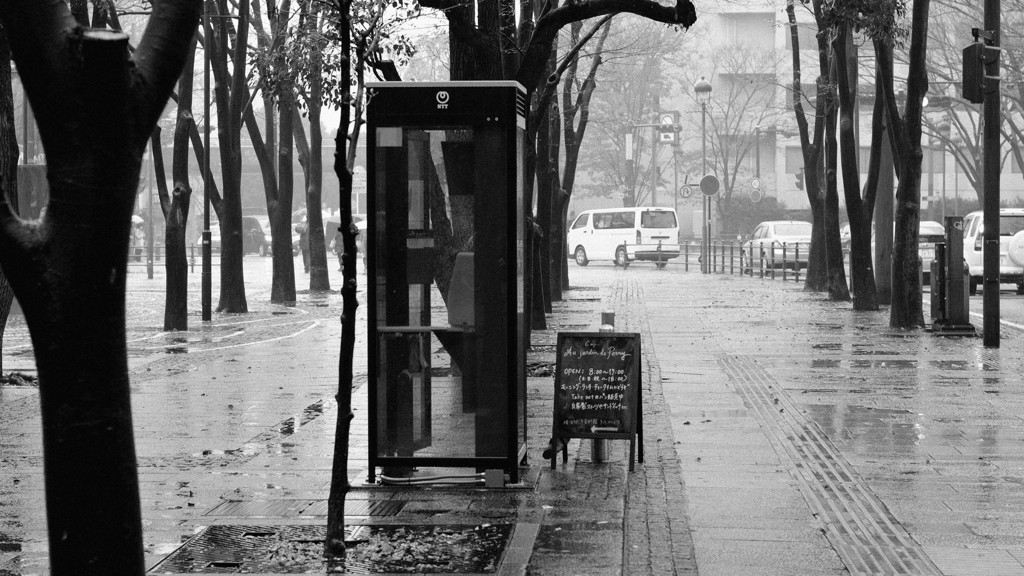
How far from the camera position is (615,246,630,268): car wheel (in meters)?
46.6

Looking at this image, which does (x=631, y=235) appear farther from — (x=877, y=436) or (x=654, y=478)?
(x=654, y=478)

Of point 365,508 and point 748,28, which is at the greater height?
point 748,28

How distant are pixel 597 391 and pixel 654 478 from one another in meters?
0.60

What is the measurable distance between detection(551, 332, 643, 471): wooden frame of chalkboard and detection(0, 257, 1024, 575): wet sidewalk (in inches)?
10.1

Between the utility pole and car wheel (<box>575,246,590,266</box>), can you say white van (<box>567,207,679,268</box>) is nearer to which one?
car wheel (<box>575,246,590,266</box>)

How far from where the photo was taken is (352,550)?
577 centimetres

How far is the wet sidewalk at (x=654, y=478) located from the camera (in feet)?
18.9

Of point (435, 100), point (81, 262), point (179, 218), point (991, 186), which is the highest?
point (435, 100)

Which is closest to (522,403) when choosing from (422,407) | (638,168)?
(422,407)

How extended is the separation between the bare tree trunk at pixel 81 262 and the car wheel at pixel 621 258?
42.7m

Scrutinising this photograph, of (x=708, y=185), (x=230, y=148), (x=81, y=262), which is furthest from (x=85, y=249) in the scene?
(x=708, y=185)

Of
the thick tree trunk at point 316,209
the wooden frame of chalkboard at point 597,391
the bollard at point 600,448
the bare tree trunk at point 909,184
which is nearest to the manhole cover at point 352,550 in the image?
the wooden frame of chalkboard at point 597,391

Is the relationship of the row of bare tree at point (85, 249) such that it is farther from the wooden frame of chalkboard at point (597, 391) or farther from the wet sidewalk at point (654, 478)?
the wooden frame of chalkboard at point (597, 391)

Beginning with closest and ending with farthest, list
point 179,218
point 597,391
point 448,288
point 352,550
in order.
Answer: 1. point 352,550
2. point 448,288
3. point 597,391
4. point 179,218
